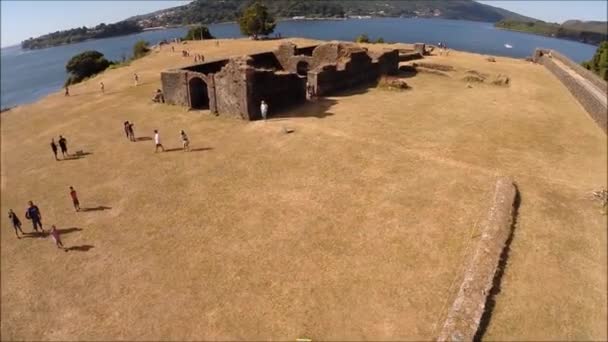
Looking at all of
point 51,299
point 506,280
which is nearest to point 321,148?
point 506,280

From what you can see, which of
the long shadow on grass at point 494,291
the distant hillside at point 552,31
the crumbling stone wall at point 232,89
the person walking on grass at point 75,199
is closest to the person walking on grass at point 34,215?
the person walking on grass at point 75,199

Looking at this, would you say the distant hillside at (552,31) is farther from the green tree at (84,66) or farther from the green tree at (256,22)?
the green tree at (84,66)

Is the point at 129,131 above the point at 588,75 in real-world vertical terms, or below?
below

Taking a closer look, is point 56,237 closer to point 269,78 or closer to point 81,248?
point 81,248

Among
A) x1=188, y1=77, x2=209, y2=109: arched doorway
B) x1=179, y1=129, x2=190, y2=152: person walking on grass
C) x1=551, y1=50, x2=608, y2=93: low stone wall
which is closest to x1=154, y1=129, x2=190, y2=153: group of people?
x1=179, y1=129, x2=190, y2=152: person walking on grass

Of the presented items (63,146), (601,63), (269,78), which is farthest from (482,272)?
(601,63)

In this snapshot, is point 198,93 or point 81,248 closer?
point 81,248

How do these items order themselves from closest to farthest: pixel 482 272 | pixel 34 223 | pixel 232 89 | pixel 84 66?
pixel 482 272 < pixel 34 223 < pixel 232 89 < pixel 84 66
